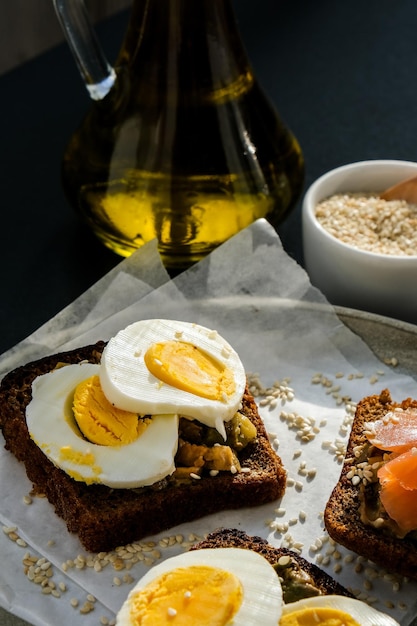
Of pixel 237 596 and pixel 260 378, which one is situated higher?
pixel 237 596

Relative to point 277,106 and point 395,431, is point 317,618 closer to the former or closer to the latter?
point 395,431

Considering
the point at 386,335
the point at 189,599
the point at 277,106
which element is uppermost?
the point at 189,599

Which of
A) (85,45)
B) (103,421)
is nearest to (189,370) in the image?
(103,421)

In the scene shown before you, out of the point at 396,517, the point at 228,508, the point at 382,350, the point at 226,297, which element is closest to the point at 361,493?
the point at 396,517

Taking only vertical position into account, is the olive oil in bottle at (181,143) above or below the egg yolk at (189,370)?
above

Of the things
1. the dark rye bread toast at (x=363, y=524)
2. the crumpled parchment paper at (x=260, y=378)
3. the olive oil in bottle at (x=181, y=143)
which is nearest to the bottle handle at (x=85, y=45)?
the olive oil in bottle at (x=181, y=143)

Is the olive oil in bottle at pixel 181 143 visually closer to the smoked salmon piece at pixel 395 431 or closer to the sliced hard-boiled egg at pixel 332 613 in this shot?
the smoked salmon piece at pixel 395 431

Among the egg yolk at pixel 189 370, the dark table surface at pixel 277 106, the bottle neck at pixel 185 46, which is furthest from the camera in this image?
the dark table surface at pixel 277 106
